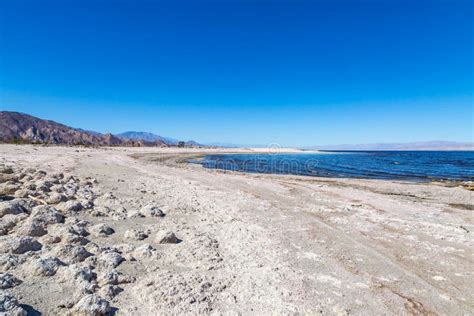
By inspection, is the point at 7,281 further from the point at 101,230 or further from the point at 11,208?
the point at 11,208

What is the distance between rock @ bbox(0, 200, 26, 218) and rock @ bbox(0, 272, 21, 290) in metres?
3.11

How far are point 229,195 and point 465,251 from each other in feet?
26.0

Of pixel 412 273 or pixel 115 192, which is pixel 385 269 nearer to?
pixel 412 273

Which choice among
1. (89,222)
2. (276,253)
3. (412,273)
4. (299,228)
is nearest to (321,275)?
(276,253)

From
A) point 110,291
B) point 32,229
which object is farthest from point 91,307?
point 32,229

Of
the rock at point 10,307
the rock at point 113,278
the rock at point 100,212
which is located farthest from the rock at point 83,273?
the rock at point 100,212

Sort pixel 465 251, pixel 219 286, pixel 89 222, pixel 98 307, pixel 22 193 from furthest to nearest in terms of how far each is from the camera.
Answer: pixel 22 193 < pixel 89 222 < pixel 465 251 < pixel 219 286 < pixel 98 307

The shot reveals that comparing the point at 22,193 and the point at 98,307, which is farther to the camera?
the point at 22,193

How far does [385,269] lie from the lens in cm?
486

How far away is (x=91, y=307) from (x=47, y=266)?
1.39 meters

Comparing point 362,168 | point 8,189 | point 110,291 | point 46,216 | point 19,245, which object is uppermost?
point 8,189

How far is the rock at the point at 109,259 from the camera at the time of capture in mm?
4165

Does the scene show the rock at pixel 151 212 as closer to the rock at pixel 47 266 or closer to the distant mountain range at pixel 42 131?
the rock at pixel 47 266

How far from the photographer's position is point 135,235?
18.5 feet
